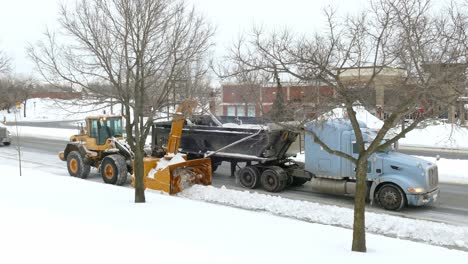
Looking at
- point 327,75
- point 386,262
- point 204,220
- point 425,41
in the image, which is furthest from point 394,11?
point 204,220

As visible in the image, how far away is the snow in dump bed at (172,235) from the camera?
7.14 meters

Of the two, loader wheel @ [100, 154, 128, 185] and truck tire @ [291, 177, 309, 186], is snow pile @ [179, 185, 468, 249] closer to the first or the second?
truck tire @ [291, 177, 309, 186]

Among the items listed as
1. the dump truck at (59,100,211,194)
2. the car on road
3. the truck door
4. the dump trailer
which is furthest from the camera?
the car on road

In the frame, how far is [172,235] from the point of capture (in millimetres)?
8422

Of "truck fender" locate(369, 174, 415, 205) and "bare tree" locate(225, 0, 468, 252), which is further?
"truck fender" locate(369, 174, 415, 205)

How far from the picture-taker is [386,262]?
7.05 meters

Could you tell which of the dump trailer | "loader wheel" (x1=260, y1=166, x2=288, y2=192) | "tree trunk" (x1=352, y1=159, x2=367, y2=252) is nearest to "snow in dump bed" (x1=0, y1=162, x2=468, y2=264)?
"tree trunk" (x1=352, y1=159, x2=367, y2=252)

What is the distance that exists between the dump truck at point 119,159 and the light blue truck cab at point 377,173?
3.54 meters

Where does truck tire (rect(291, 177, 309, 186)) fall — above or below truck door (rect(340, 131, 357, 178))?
below

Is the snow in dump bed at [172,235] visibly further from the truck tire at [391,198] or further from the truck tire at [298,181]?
the truck tire at [298,181]

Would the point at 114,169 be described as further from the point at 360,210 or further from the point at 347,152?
the point at 360,210

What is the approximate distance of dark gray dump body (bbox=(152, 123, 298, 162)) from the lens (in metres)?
14.3

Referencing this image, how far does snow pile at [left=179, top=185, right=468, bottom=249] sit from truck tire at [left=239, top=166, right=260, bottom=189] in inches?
54.8

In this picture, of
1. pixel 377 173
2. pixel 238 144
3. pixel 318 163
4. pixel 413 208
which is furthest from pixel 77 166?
pixel 413 208
